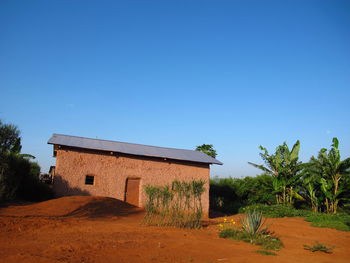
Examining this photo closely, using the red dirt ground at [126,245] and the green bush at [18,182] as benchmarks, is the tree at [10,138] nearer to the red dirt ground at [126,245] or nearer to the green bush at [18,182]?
the green bush at [18,182]

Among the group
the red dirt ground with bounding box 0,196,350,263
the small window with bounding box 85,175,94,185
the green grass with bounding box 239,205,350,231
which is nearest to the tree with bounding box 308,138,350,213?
the green grass with bounding box 239,205,350,231

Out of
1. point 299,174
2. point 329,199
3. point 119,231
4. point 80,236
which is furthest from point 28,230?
point 329,199

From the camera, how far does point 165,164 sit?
16.1 metres

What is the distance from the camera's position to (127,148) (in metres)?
16.2

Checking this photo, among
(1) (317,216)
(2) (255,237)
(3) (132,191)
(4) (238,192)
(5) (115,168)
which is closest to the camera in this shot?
(2) (255,237)

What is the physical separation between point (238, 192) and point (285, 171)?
17.8ft

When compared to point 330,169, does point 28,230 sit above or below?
below

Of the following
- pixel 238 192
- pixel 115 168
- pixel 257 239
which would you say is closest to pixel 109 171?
pixel 115 168

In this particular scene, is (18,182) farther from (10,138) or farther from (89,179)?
(10,138)

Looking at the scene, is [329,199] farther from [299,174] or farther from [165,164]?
[165,164]

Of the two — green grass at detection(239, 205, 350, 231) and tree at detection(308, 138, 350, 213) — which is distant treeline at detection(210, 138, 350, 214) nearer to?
tree at detection(308, 138, 350, 213)

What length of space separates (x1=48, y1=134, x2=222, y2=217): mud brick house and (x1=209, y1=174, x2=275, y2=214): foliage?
4512 mm

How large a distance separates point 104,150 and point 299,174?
38.5 feet

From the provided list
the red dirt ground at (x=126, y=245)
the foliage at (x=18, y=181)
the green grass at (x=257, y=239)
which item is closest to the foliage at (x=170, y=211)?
the red dirt ground at (x=126, y=245)
